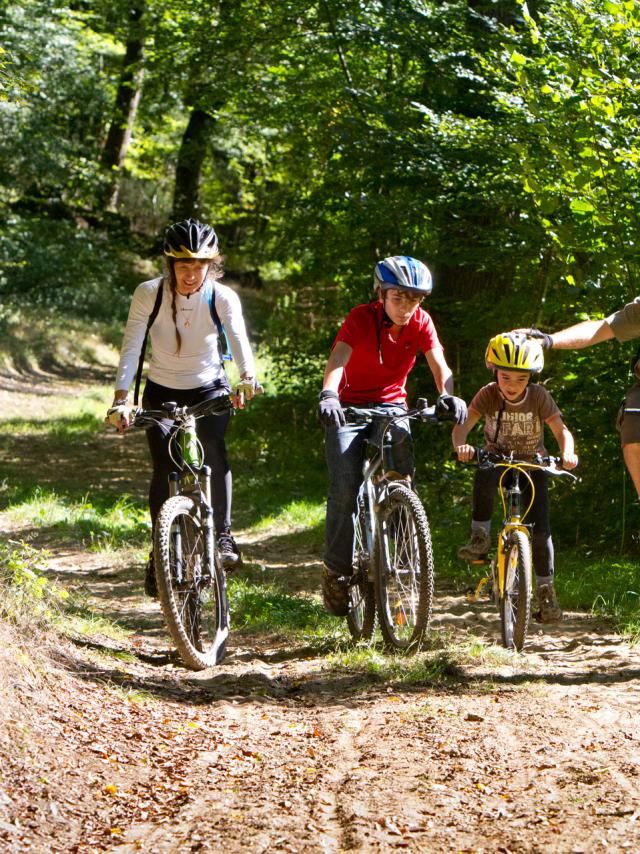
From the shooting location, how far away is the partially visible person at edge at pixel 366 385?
20.1ft

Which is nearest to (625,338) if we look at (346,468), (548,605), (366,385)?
(366,385)

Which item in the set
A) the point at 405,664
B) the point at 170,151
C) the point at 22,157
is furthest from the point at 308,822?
the point at 170,151

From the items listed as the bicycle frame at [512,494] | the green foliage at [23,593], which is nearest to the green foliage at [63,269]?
the green foliage at [23,593]

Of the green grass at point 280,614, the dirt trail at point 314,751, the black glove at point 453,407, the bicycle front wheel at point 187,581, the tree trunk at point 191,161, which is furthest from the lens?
the tree trunk at point 191,161

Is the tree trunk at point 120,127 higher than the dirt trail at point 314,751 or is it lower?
higher

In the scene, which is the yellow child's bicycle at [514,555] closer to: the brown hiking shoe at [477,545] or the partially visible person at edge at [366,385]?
the brown hiking shoe at [477,545]

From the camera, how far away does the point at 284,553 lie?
9656 millimetres

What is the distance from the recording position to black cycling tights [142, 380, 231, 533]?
6.34 meters

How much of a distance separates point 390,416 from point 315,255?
7.67 meters

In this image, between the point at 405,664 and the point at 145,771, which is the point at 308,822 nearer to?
the point at 145,771

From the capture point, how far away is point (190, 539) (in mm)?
5945

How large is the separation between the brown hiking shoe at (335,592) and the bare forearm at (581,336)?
5.80 feet

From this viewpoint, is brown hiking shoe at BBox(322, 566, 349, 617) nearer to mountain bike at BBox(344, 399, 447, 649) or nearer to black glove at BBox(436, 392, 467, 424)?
mountain bike at BBox(344, 399, 447, 649)

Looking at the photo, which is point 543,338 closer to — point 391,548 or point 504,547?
point 504,547
